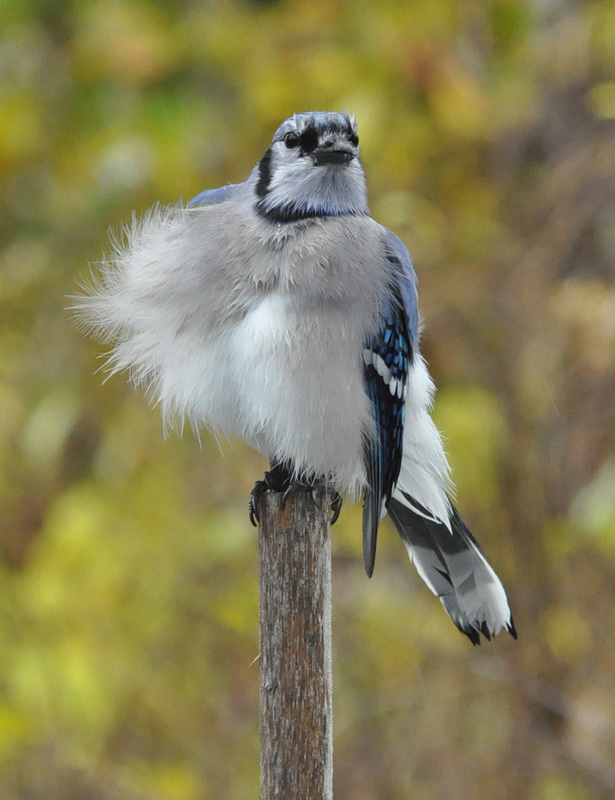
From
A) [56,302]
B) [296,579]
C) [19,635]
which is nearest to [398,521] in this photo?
[296,579]

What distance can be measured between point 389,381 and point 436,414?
1.36 m

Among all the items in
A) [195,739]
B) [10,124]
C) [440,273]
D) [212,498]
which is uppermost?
[10,124]

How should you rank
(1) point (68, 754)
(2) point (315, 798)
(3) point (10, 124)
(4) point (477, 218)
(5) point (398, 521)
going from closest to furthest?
(2) point (315, 798) → (5) point (398, 521) → (1) point (68, 754) → (4) point (477, 218) → (3) point (10, 124)

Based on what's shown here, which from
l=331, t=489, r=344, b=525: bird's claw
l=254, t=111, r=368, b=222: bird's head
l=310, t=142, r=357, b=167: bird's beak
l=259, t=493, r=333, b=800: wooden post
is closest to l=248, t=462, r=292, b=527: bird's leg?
l=331, t=489, r=344, b=525: bird's claw

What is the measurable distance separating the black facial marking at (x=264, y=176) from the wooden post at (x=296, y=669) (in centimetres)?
91

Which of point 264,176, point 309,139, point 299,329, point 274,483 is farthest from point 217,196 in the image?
point 274,483

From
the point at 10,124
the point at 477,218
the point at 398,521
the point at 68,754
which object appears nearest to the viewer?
the point at 398,521

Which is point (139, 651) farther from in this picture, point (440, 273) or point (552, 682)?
point (440, 273)

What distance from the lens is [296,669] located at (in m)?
1.96

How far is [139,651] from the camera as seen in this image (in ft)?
13.6

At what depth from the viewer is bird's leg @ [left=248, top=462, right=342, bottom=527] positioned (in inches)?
87.3

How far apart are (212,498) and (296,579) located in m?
2.18

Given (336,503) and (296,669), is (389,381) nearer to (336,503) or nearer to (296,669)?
(336,503)

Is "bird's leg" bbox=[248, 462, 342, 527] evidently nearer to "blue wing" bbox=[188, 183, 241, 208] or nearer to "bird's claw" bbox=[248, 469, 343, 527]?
"bird's claw" bbox=[248, 469, 343, 527]
